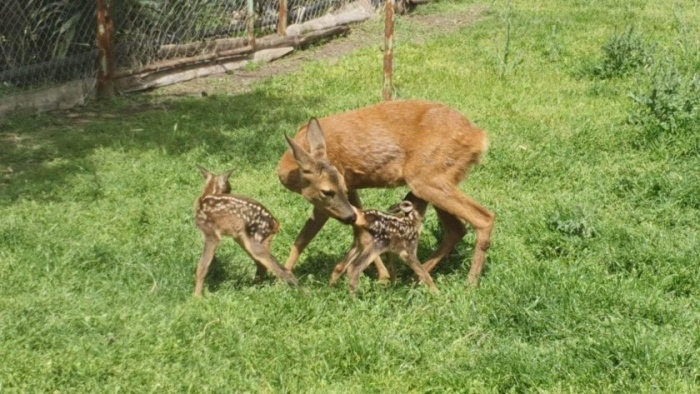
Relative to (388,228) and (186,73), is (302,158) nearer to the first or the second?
(388,228)

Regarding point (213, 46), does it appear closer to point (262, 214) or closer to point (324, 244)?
point (324, 244)

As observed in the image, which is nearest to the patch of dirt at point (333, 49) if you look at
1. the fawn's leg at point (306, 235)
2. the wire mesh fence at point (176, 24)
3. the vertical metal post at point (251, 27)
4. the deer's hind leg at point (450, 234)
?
the vertical metal post at point (251, 27)

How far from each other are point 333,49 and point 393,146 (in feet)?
29.2

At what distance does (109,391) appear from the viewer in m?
5.44

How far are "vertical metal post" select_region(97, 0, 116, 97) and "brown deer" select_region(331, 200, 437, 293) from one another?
22.2 ft

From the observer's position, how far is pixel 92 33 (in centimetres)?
1303

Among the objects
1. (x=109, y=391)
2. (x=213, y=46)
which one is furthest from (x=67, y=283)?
(x=213, y=46)

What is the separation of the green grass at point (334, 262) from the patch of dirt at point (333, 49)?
952mm

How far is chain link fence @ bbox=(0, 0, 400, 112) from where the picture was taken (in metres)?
12.1

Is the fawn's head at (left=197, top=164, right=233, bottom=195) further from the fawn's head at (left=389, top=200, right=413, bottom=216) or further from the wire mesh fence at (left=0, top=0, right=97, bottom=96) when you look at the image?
the wire mesh fence at (left=0, top=0, right=97, bottom=96)

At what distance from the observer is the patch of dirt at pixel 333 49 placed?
1350 cm

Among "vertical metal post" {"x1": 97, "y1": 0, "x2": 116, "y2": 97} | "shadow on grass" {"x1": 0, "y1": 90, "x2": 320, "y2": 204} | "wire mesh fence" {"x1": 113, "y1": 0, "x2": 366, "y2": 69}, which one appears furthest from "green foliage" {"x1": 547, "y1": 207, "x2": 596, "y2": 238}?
"wire mesh fence" {"x1": 113, "y1": 0, "x2": 366, "y2": 69}

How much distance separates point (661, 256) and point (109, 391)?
3.99 metres

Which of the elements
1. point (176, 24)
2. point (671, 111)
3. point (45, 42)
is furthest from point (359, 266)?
point (176, 24)
